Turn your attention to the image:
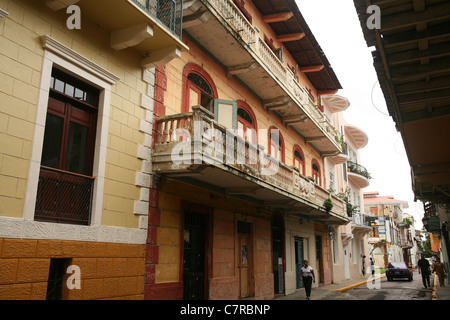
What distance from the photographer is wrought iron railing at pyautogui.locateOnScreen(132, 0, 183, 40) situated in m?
→ 9.15

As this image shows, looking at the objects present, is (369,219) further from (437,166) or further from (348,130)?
(437,166)

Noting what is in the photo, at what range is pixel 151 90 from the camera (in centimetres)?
988

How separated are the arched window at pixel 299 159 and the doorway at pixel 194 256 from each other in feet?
29.8

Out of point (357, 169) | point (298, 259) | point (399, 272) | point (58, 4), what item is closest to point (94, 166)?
point (58, 4)

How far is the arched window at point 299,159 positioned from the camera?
64.3ft

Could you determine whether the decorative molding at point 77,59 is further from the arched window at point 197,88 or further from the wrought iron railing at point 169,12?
the arched window at point 197,88

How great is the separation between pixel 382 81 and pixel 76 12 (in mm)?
6175

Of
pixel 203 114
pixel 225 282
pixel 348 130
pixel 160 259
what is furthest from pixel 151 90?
pixel 348 130

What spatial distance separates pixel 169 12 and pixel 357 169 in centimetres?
2547

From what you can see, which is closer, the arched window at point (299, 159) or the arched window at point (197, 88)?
the arched window at point (197, 88)

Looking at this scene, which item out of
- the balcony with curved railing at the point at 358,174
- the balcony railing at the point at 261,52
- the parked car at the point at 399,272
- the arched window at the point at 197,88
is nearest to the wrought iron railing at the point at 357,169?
the balcony with curved railing at the point at 358,174

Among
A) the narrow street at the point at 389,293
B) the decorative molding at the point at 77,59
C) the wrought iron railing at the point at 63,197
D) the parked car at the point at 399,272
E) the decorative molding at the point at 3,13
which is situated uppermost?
the decorative molding at the point at 3,13

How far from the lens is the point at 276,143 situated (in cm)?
1709

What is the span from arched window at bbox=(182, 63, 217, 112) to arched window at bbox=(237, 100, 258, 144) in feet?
5.74
